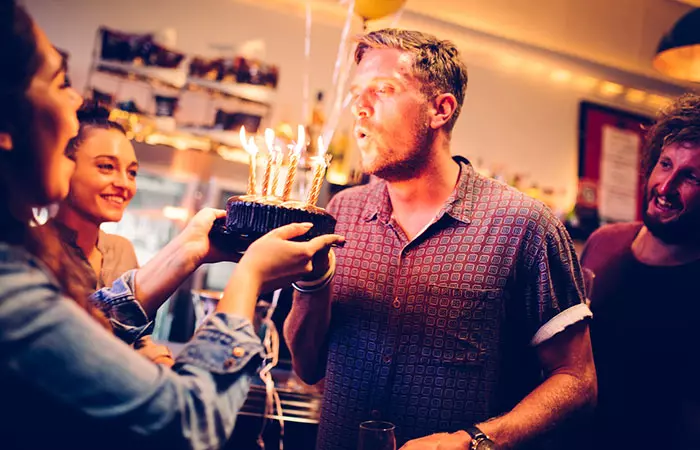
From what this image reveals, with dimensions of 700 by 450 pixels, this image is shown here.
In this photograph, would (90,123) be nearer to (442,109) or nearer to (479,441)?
(442,109)

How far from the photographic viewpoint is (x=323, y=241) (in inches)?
47.6

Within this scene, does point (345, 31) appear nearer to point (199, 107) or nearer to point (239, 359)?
point (199, 107)

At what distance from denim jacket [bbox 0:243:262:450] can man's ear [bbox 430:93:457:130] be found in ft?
4.04

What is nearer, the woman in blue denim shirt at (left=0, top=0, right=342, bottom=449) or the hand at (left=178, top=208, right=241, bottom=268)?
the woman in blue denim shirt at (left=0, top=0, right=342, bottom=449)

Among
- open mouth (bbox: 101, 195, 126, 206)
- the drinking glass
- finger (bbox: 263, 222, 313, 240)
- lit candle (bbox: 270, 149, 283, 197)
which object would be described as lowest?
the drinking glass

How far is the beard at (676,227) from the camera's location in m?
1.97

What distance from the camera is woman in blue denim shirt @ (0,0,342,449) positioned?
29.8 inches

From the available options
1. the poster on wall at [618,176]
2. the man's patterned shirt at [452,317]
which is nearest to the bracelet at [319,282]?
the man's patterned shirt at [452,317]

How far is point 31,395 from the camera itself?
0.78 meters

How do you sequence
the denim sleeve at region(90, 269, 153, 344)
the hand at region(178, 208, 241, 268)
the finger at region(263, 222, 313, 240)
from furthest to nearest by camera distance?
the hand at region(178, 208, 241, 268)
the denim sleeve at region(90, 269, 153, 344)
the finger at region(263, 222, 313, 240)

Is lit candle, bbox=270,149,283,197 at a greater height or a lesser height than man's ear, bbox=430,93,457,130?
lesser

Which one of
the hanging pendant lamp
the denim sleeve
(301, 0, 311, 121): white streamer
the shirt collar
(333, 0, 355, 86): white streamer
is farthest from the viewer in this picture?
(301, 0, 311, 121): white streamer

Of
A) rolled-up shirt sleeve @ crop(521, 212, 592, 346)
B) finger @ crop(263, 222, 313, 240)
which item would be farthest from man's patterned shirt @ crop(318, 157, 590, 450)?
finger @ crop(263, 222, 313, 240)

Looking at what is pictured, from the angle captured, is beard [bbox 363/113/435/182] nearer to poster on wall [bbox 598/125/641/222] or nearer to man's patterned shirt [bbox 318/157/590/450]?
man's patterned shirt [bbox 318/157/590/450]
